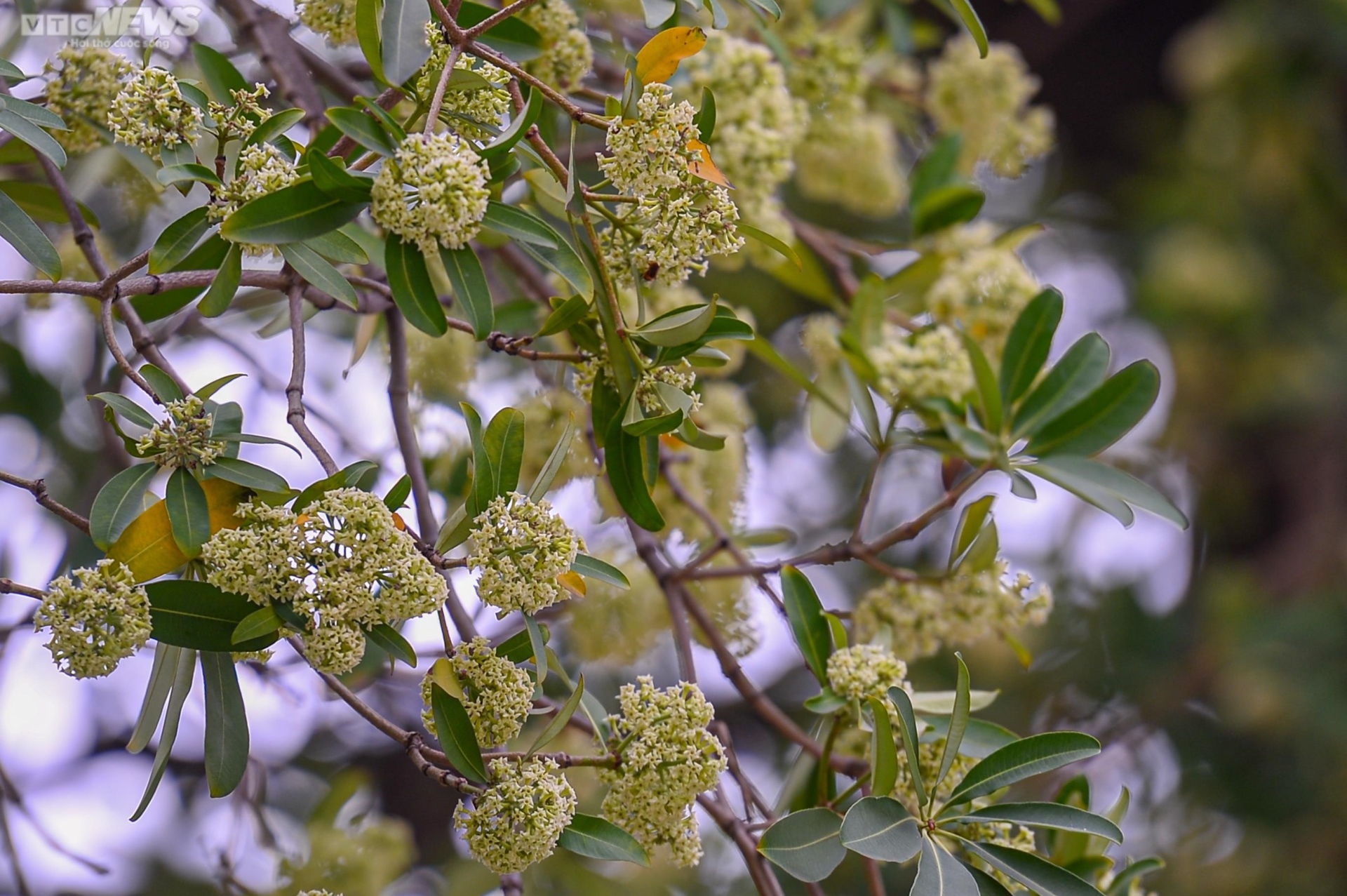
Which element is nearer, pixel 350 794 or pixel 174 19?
pixel 174 19

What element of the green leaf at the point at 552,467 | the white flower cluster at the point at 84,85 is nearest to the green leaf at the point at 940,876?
the green leaf at the point at 552,467

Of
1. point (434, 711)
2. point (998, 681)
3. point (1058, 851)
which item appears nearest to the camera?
point (434, 711)

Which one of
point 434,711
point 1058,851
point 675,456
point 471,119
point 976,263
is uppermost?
point 471,119

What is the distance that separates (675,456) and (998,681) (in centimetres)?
160

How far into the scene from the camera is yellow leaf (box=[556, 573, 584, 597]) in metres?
0.73

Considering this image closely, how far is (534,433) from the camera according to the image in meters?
1.15

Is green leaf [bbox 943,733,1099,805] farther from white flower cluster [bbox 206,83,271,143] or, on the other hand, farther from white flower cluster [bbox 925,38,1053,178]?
white flower cluster [bbox 925,38,1053,178]

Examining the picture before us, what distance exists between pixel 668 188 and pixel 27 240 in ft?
1.49

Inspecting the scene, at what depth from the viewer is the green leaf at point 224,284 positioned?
673 millimetres

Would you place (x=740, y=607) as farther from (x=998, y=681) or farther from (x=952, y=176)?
(x=998, y=681)

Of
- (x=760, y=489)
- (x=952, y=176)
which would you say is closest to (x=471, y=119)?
(x=952, y=176)

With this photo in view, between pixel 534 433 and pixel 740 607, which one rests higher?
pixel 534 433

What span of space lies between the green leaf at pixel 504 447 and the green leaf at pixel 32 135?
0.33 meters

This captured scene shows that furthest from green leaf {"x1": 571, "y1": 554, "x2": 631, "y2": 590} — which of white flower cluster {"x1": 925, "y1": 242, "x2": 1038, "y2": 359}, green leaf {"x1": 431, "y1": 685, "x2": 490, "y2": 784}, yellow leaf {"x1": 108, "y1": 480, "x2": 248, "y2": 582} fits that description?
white flower cluster {"x1": 925, "y1": 242, "x2": 1038, "y2": 359}
